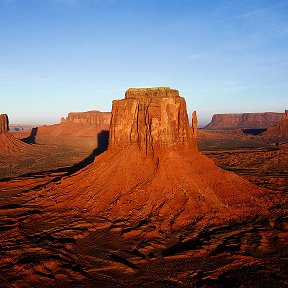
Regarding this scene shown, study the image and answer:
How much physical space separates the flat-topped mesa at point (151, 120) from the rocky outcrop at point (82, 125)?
80574 mm

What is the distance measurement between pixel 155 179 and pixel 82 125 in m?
99.4

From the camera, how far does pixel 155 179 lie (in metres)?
23.1

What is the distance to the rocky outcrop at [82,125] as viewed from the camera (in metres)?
110

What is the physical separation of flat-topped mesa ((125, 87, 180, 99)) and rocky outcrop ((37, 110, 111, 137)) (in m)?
80.9

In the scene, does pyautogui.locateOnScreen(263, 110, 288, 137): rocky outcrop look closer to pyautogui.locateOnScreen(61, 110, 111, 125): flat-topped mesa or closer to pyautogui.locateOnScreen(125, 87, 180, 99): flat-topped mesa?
pyautogui.locateOnScreen(61, 110, 111, 125): flat-topped mesa

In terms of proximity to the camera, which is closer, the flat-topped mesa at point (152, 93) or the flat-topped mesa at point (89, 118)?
the flat-topped mesa at point (152, 93)

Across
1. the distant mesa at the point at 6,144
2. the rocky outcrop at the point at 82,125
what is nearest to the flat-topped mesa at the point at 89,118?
the rocky outcrop at the point at 82,125

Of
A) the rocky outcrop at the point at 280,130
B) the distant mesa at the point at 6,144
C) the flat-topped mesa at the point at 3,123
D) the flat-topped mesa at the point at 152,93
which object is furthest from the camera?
the rocky outcrop at the point at 280,130

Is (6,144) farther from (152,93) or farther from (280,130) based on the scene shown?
(280,130)

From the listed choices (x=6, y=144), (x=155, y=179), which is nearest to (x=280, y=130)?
(x=6, y=144)

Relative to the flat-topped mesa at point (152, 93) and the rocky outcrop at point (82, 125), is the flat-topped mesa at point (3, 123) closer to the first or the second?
the rocky outcrop at point (82, 125)

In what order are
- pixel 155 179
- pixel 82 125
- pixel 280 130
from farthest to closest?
pixel 280 130
pixel 82 125
pixel 155 179

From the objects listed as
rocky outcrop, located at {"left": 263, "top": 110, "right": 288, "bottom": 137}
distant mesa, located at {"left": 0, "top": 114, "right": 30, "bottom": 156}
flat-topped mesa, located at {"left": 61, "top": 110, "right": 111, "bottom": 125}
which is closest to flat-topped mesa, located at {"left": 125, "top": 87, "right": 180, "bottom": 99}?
distant mesa, located at {"left": 0, "top": 114, "right": 30, "bottom": 156}

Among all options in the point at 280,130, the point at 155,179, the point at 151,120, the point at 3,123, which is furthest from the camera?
the point at 280,130
